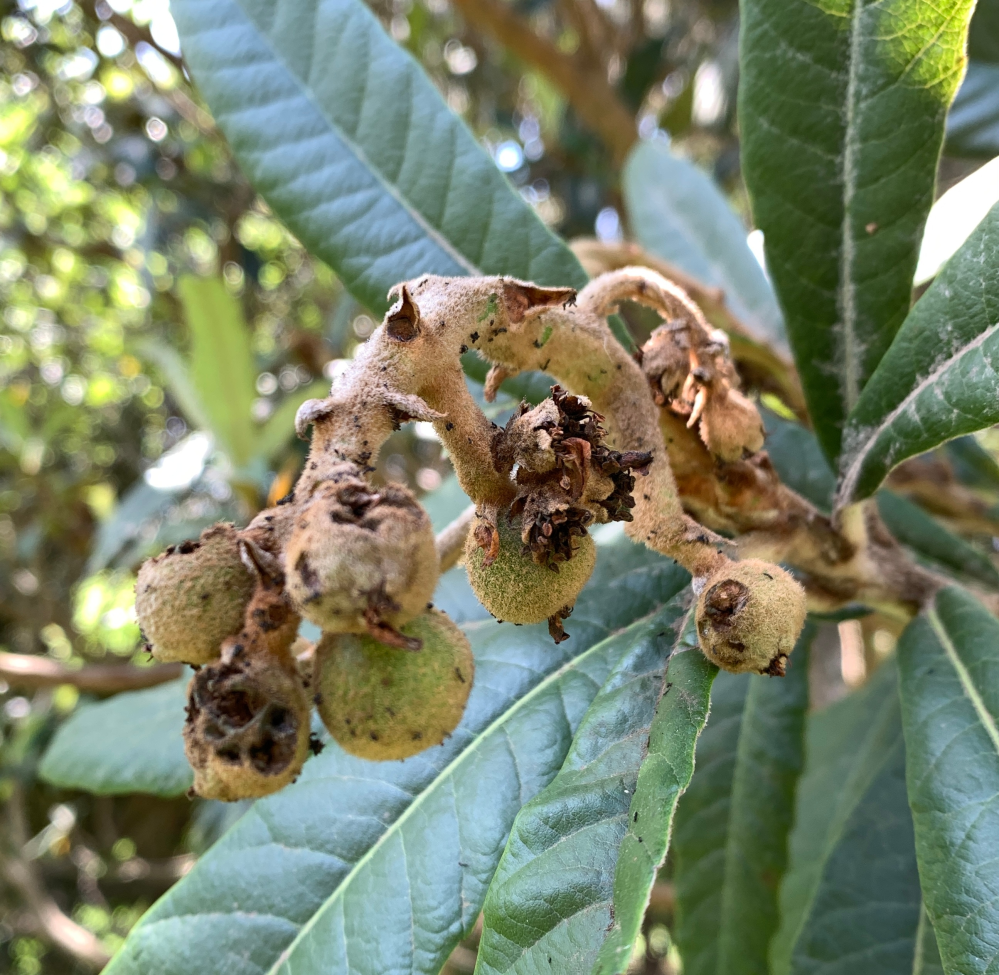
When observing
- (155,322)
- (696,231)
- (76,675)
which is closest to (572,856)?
(696,231)

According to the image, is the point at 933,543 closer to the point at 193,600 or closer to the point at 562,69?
the point at 193,600

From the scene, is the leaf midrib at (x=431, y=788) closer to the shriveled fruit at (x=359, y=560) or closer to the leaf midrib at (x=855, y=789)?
the shriveled fruit at (x=359, y=560)

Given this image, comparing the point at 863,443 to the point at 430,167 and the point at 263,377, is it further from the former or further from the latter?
the point at 263,377

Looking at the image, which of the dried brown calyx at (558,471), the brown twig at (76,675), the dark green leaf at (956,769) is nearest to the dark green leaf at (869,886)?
the dark green leaf at (956,769)

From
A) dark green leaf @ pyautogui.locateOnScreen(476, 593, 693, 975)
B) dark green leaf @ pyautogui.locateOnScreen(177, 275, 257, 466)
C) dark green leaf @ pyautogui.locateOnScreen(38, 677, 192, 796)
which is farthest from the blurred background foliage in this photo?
dark green leaf @ pyautogui.locateOnScreen(476, 593, 693, 975)

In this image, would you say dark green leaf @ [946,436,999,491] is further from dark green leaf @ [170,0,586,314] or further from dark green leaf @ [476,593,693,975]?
dark green leaf @ [476,593,693,975]

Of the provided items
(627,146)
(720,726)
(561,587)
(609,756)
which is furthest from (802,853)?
(627,146)
